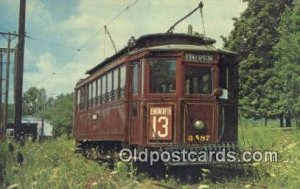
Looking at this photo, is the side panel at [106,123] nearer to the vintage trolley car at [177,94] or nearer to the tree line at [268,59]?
the vintage trolley car at [177,94]

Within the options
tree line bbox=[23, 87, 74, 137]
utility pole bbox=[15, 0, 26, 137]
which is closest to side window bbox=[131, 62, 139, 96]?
utility pole bbox=[15, 0, 26, 137]

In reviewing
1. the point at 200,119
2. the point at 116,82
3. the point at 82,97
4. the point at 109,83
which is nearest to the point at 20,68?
the point at 82,97

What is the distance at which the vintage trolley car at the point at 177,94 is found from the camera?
13.0 meters

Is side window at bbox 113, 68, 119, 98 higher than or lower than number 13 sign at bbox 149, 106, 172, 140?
higher

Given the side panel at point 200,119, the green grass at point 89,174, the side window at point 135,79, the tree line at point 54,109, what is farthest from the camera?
the tree line at point 54,109

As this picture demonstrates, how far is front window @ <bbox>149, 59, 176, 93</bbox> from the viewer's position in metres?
13.2

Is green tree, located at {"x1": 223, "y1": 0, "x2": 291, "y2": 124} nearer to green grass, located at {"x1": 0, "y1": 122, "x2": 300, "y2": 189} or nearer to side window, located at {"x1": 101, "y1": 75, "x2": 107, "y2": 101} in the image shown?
green grass, located at {"x1": 0, "y1": 122, "x2": 300, "y2": 189}

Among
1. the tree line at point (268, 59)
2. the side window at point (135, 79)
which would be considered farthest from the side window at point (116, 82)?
the tree line at point (268, 59)

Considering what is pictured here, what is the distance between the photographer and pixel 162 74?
1324 centimetres

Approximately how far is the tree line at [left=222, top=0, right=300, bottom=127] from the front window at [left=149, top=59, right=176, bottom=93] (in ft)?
66.8

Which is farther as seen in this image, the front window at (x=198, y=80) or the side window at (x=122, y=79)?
the side window at (x=122, y=79)

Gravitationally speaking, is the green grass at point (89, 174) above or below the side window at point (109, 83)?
below

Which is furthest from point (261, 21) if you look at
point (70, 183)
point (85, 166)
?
point (70, 183)

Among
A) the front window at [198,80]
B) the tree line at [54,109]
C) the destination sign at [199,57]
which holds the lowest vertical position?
the front window at [198,80]
